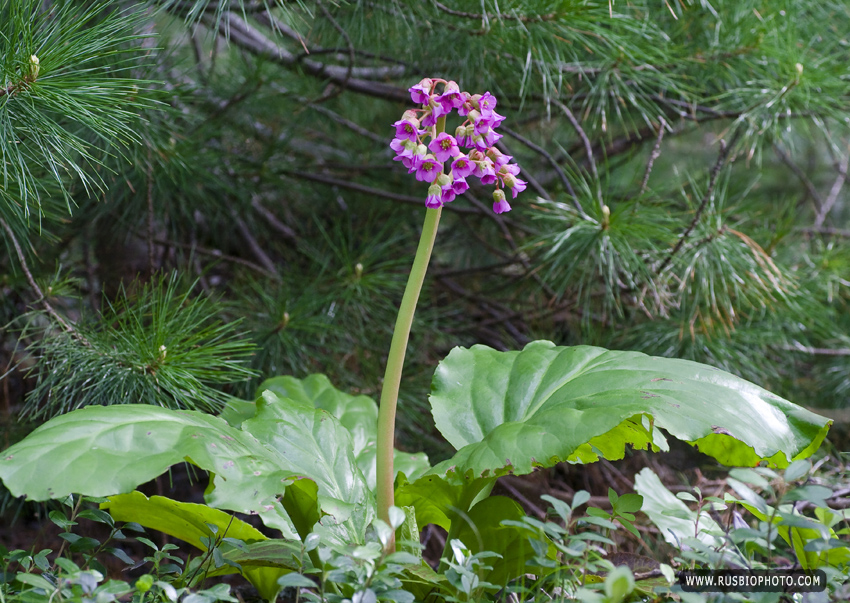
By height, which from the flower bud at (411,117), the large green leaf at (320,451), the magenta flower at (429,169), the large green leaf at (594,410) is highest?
the flower bud at (411,117)

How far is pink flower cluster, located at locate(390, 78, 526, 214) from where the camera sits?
2.50 ft

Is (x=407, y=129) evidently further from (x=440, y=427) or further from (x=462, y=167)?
(x=440, y=427)

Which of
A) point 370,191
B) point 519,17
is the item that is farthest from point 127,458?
point 370,191

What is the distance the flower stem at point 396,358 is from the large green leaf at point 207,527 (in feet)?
0.44

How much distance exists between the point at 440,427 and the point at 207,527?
36cm

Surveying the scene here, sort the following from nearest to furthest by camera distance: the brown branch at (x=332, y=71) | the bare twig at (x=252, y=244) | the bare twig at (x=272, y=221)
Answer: the brown branch at (x=332, y=71) → the bare twig at (x=252, y=244) → the bare twig at (x=272, y=221)

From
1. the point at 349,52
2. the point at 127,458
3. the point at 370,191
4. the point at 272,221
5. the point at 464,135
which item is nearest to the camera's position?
the point at 127,458

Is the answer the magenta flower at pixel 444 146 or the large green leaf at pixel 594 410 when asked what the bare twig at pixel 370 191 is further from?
the magenta flower at pixel 444 146

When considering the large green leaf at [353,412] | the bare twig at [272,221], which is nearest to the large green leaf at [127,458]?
the large green leaf at [353,412]

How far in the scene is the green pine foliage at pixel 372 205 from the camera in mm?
1054

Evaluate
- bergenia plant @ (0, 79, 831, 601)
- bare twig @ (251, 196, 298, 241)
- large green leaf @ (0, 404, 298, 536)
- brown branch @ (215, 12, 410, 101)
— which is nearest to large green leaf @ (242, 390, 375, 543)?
bergenia plant @ (0, 79, 831, 601)

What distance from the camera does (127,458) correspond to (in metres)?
0.68

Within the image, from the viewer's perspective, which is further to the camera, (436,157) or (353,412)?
(353,412)

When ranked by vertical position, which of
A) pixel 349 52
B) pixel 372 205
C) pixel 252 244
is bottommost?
pixel 252 244
